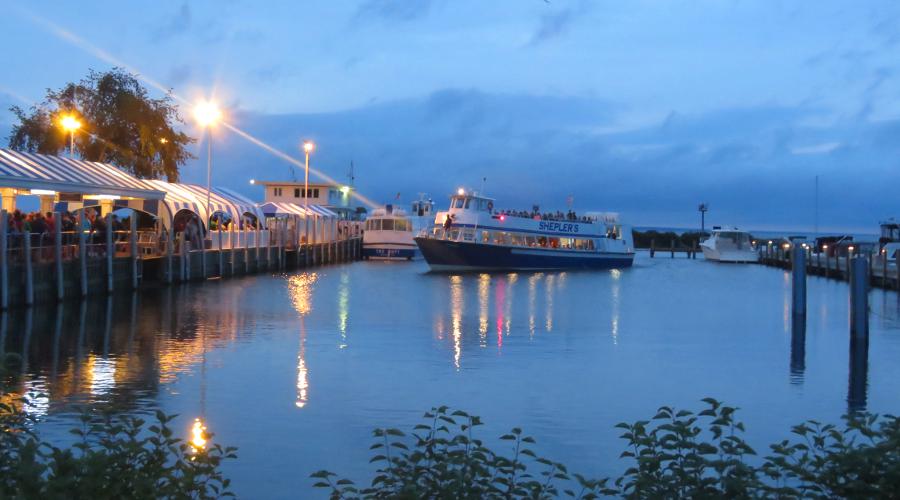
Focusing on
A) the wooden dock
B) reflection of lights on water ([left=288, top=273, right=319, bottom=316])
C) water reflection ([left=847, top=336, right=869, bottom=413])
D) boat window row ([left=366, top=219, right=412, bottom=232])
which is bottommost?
water reflection ([left=847, top=336, right=869, bottom=413])

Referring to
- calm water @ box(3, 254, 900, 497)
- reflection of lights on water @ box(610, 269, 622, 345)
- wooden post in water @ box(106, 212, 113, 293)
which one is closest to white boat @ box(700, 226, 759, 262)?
reflection of lights on water @ box(610, 269, 622, 345)

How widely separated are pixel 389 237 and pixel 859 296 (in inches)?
2071

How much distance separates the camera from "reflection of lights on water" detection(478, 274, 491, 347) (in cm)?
2309

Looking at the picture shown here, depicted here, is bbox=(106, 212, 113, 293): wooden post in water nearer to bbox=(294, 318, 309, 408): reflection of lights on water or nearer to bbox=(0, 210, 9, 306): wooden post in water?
bbox=(0, 210, 9, 306): wooden post in water

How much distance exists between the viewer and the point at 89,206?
3753 cm

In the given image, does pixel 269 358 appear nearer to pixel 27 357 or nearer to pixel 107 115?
pixel 27 357

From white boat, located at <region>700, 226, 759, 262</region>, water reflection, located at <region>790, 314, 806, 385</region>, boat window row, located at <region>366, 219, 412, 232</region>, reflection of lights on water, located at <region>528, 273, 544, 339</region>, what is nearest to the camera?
water reflection, located at <region>790, 314, 806, 385</region>

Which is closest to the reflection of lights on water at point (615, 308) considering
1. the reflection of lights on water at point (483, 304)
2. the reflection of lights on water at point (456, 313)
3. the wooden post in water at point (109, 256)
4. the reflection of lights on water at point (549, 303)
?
the reflection of lights on water at point (549, 303)

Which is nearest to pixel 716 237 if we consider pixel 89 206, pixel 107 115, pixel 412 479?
pixel 107 115

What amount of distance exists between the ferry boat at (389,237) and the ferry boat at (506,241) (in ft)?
34.3

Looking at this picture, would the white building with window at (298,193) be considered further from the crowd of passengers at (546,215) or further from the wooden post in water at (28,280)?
the wooden post in water at (28,280)

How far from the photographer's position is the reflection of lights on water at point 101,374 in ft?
46.9

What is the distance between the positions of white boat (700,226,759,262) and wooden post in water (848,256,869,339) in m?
58.9

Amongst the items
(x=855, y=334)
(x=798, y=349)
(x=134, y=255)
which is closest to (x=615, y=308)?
(x=798, y=349)
